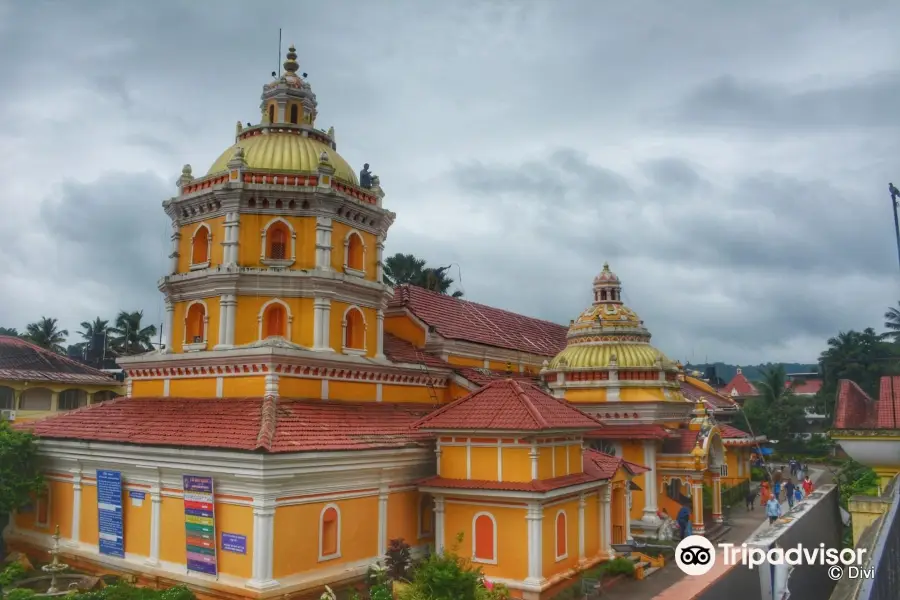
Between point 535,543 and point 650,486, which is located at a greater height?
point 535,543

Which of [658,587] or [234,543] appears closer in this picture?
[234,543]

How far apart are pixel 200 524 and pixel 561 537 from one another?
872cm

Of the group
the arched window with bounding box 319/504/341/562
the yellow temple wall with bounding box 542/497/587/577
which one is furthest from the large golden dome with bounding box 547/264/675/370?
the arched window with bounding box 319/504/341/562

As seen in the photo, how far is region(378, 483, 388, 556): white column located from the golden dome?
8.86m

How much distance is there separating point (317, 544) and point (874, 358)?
189ft

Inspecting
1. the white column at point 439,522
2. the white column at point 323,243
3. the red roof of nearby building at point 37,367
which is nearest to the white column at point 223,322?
the white column at point 323,243

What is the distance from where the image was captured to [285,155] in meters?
20.7

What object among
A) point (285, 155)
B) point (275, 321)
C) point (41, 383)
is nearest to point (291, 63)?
point (285, 155)

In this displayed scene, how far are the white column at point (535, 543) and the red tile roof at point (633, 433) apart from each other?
996 centimetres

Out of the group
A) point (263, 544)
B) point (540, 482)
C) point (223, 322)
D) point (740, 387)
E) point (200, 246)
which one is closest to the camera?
point (263, 544)

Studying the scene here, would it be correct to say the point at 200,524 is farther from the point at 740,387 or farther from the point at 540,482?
the point at 740,387

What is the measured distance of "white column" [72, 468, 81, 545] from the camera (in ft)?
62.0

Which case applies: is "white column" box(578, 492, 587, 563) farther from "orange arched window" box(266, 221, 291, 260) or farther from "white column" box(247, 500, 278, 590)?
"orange arched window" box(266, 221, 291, 260)

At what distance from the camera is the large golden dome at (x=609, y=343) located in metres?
28.4
